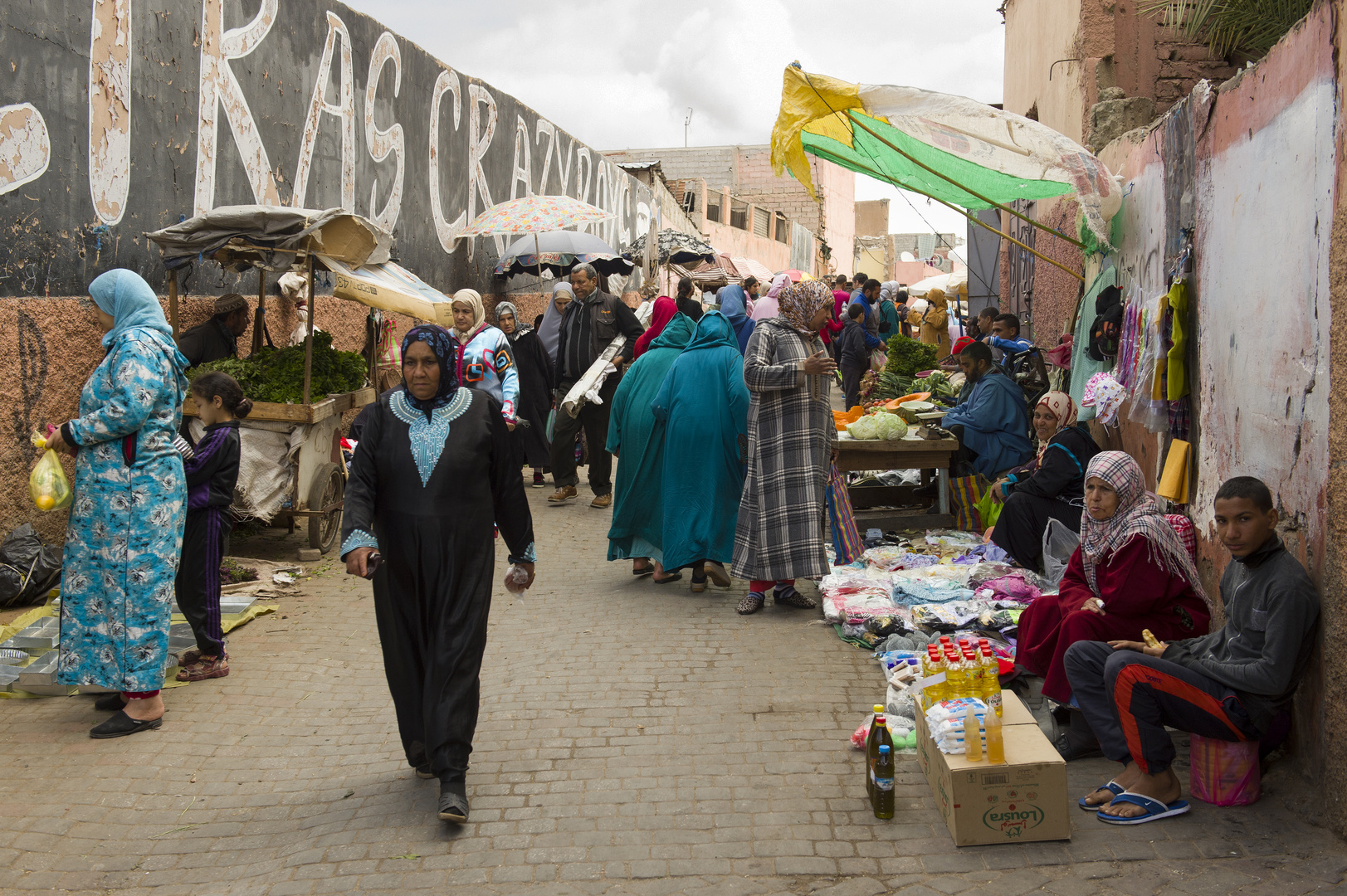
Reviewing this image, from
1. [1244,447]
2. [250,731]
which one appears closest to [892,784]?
[1244,447]

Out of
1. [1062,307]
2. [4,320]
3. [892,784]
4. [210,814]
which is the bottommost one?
[210,814]

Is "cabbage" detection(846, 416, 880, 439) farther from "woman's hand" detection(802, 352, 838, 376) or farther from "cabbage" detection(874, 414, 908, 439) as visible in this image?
"woman's hand" detection(802, 352, 838, 376)

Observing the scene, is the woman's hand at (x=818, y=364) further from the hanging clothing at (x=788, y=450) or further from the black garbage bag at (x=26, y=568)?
the black garbage bag at (x=26, y=568)

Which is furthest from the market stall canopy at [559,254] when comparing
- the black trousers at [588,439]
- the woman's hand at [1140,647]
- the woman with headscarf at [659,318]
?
the woman's hand at [1140,647]

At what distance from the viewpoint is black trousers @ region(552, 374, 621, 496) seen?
9.62 m

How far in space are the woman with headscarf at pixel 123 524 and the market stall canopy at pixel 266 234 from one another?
2.09 metres

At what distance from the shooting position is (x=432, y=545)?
378 cm

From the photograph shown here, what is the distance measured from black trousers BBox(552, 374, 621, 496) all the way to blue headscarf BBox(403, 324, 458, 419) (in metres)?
5.57

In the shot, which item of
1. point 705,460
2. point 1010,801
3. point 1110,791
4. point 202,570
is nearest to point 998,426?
point 705,460

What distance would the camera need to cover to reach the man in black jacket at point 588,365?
9633mm

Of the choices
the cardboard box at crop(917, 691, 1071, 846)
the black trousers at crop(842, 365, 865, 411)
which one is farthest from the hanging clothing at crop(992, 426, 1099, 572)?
the black trousers at crop(842, 365, 865, 411)

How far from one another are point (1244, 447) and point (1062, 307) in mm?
5974

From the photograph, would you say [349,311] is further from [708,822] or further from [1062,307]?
[708,822]

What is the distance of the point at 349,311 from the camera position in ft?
33.1
